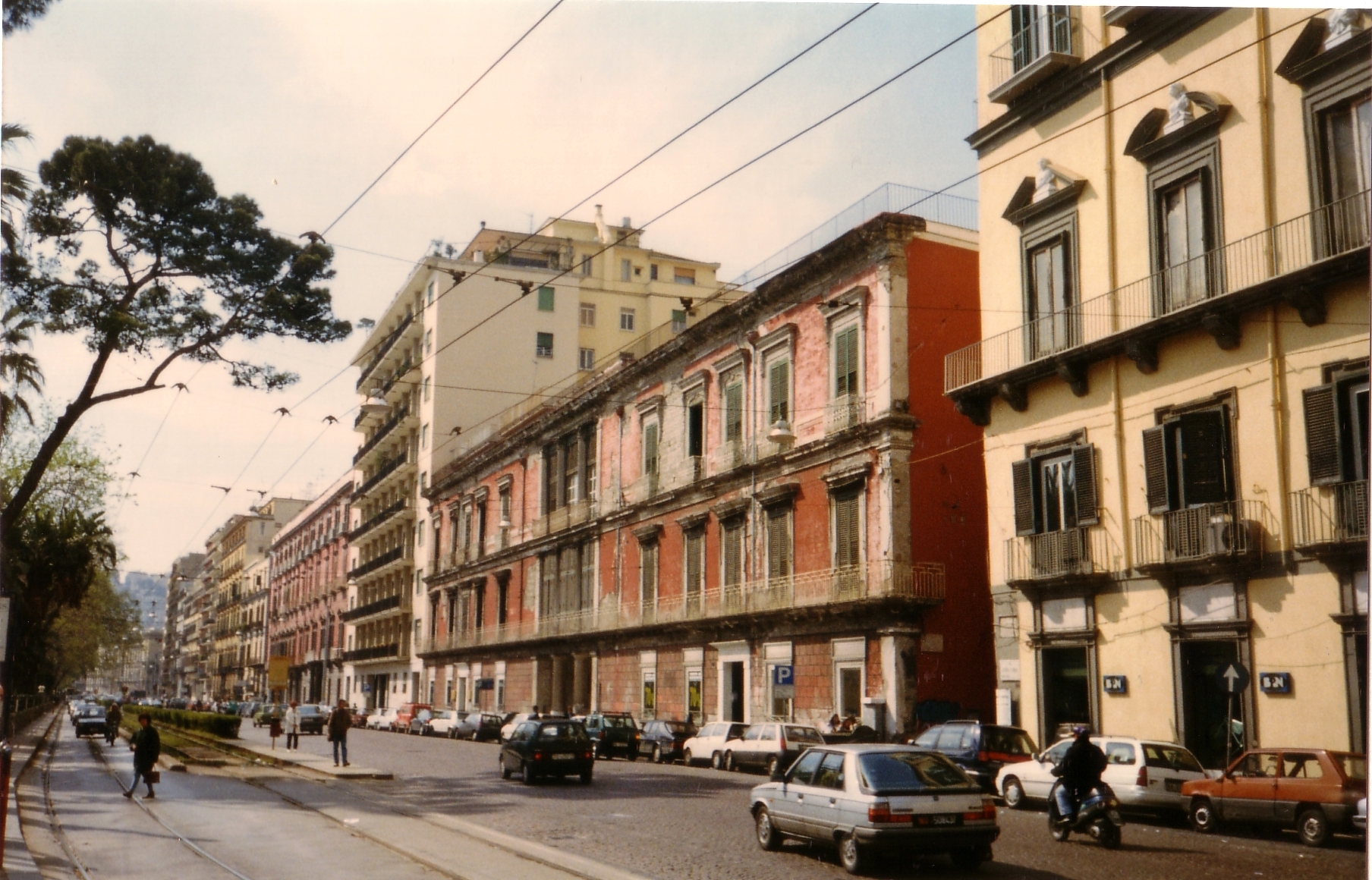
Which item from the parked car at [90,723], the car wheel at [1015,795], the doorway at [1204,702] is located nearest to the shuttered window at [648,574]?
the car wheel at [1015,795]

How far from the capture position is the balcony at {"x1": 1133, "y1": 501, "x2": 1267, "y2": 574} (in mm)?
20062

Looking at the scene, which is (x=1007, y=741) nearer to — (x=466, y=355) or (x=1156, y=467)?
(x=1156, y=467)

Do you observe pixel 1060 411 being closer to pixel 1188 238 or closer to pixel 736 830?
pixel 1188 238

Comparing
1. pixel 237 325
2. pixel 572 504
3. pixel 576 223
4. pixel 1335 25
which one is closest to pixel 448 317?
pixel 576 223

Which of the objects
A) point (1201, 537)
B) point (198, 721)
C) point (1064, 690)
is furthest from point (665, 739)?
point (198, 721)

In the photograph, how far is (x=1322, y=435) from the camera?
19.0 meters

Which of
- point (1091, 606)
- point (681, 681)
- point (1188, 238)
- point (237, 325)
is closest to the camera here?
point (1188, 238)

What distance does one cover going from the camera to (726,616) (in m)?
35.9

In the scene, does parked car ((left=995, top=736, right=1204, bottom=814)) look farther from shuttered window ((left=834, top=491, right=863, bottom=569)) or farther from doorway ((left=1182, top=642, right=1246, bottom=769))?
shuttered window ((left=834, top=491, right=863, bottom=569))

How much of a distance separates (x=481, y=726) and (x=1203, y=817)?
109 ft

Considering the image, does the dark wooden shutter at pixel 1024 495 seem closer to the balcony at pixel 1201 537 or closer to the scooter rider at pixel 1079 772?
the balcony at pixel 1201 537

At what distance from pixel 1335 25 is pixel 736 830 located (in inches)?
569

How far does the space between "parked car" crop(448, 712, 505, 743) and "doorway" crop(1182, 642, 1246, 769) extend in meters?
29.5

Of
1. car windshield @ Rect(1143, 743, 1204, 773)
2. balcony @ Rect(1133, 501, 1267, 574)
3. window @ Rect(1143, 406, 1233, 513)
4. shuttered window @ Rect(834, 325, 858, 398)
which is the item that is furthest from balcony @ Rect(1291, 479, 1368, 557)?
shuttered window @ Rect(834, 325, 858, 398)
